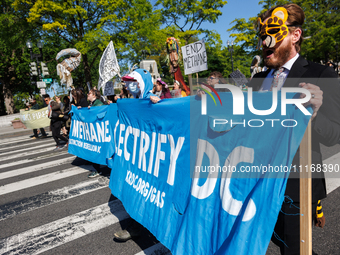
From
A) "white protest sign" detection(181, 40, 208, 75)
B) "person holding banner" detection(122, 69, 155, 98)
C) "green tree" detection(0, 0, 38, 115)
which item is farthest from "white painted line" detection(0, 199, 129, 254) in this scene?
"green tree" detection(0, 0, 38, 115)

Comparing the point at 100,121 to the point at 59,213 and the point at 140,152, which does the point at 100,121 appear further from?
the point at 140,152

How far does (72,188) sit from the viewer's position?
5211mm

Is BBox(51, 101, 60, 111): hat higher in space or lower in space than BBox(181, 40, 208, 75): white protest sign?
lower

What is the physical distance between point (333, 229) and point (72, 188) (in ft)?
14.8

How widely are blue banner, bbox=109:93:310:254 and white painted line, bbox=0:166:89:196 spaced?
3.57 metres

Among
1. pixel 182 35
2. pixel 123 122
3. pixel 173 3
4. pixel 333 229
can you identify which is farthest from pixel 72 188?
pixel 173 3

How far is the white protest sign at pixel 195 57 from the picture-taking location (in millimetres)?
7461

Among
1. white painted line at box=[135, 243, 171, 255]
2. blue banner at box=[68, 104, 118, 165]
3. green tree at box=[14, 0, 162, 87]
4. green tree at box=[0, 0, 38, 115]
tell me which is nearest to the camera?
white painted line at box=[135, 243, 171, 255]

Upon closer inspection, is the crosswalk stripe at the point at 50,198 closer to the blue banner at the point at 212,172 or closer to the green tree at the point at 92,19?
the blue banner at the point at 212,172

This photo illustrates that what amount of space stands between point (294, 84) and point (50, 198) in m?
4.71

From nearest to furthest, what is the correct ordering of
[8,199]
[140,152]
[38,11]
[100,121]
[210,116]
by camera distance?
[210,116]
[140,152]
[8,199]
[100,121]
[38,11]

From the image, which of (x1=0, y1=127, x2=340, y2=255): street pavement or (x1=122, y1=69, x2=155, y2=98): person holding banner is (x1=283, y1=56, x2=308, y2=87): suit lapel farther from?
(x1=122, y1=69, x2=155, y2=98): person holding banner

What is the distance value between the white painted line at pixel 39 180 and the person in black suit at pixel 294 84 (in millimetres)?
5499

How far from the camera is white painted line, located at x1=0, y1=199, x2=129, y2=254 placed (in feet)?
10.5
